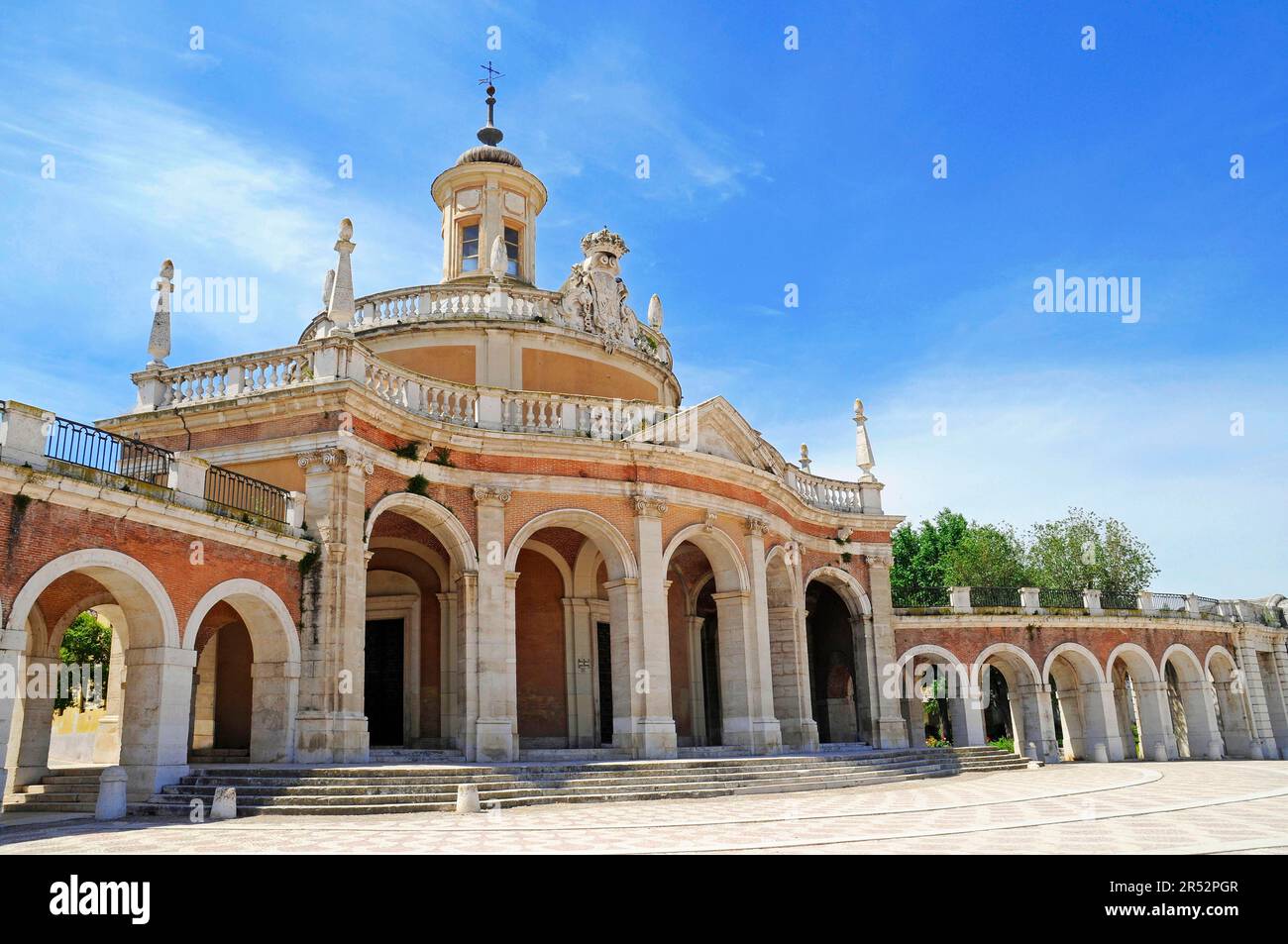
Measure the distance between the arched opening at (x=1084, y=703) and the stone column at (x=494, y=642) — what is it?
21645 mm

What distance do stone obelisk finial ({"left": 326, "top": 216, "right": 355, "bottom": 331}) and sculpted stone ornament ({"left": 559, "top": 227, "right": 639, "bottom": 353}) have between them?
7133 mm

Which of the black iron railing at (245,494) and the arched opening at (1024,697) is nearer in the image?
the black iron railing at (245,494)

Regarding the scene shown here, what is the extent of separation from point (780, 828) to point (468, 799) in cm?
485

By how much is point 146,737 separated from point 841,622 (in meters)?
20.7

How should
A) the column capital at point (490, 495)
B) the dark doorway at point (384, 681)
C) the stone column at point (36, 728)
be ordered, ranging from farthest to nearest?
the dark doorway at point (384, 681)
the column capital at point (490, 495)
the stone column at point (36, 728)

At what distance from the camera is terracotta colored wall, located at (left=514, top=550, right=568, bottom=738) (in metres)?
22.2

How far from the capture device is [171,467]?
50.5 feet

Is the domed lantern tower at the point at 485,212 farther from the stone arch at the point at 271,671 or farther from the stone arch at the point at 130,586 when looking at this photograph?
the stone arch at the point at 130,586

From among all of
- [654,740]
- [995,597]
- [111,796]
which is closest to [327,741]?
[111,796]

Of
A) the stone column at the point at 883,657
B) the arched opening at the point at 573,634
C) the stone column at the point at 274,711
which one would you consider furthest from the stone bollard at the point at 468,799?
the stone column at the point at 883,657

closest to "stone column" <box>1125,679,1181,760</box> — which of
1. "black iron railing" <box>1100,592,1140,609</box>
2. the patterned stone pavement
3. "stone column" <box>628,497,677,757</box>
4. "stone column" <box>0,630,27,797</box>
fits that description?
"black iron railing" <box>1100,592,1140,609</box>

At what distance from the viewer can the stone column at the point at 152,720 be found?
1456cm

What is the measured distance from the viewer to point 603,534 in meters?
21.3
